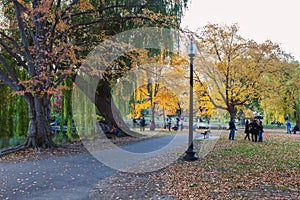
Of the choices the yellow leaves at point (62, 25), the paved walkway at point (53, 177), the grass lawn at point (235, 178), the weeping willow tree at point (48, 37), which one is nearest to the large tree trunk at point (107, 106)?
the weeping willow tree at point (48, 37)

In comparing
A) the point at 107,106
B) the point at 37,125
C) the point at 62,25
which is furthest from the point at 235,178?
the point at 107,106

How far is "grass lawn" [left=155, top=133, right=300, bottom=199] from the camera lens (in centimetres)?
602

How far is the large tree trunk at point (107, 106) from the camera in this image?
65.0 ft

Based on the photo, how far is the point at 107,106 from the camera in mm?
20250

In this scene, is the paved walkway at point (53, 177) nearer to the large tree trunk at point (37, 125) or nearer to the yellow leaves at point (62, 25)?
the large tree trunk at point (37, 125)

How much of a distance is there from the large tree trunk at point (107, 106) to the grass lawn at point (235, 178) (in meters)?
10.7

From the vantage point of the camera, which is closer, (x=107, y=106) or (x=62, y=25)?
(x=62, y=25)

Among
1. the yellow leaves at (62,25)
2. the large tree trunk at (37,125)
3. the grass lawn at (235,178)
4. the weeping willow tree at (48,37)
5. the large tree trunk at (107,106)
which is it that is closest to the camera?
the grass lawn at (235,178)

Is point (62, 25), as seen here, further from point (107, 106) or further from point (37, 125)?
point (107, 106)

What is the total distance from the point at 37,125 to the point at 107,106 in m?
7.82

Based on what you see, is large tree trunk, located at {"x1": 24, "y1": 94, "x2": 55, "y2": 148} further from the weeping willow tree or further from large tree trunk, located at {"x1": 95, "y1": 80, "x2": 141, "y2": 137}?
large tree trunk, located at {"x1": 95, "y1": 80, "x2": 141, "y2": 137}

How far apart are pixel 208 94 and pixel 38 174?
21.2m

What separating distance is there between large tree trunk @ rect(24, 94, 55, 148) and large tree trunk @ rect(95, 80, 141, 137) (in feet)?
21.8

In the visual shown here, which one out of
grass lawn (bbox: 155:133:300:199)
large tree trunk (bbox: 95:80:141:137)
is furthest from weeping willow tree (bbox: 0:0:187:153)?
grass lawn (bbox: 155:133:300:199)
